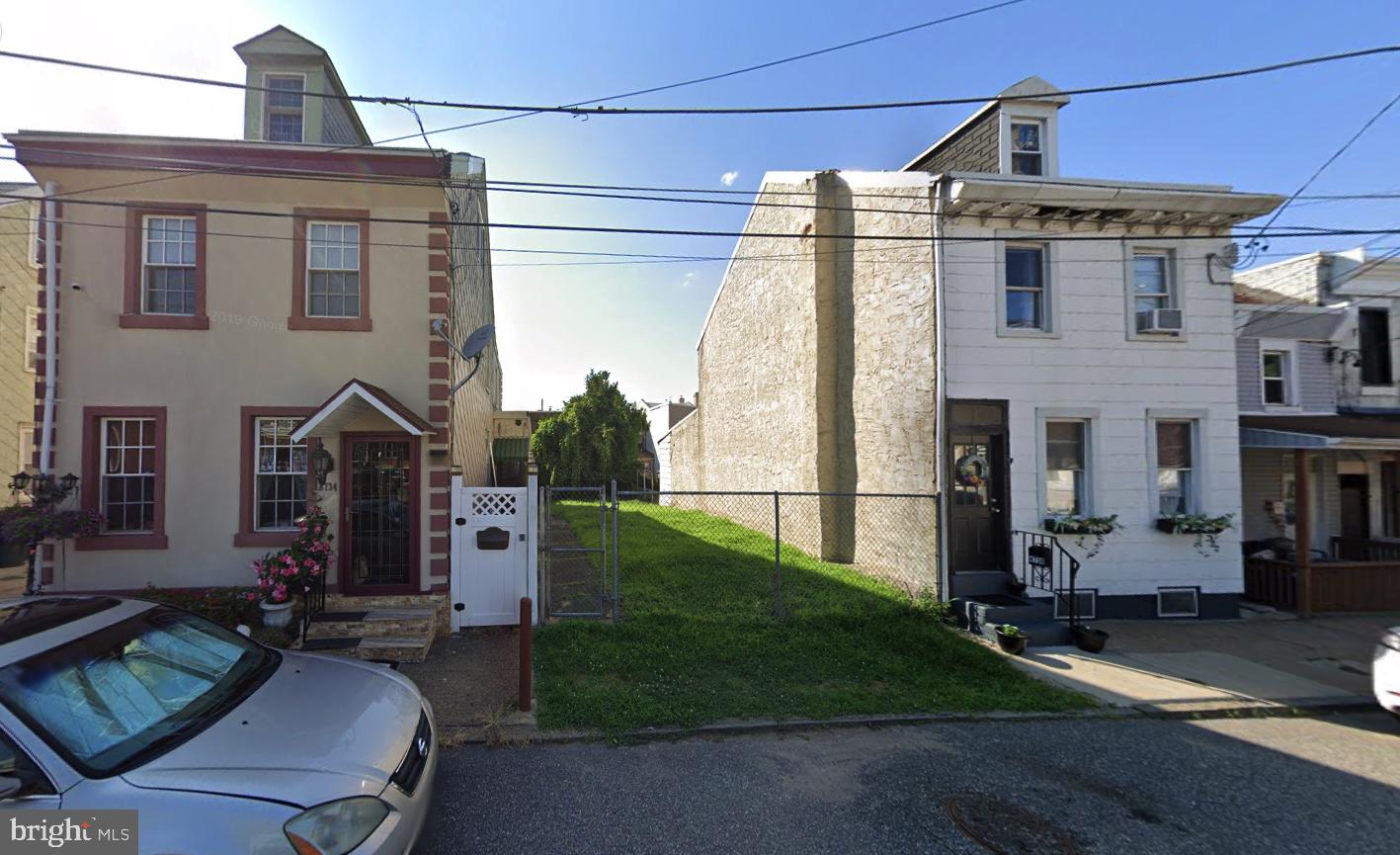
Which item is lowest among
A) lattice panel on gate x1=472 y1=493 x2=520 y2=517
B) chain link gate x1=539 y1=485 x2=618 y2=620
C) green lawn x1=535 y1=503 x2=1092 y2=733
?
green lawn x1=535 y1=503 x2=1092 y2=733

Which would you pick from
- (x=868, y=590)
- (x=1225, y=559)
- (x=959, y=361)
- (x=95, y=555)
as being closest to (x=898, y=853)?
(x=868, y=590)

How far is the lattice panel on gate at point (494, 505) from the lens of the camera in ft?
25.2

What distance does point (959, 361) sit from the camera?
866 cm

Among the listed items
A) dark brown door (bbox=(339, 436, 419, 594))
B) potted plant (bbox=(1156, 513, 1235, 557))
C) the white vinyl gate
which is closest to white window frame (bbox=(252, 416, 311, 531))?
dark brown door (bbox=(339, 436, 419, 594))

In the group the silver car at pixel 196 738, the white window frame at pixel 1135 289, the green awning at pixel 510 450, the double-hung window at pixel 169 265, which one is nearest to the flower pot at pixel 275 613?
the silver car at pixel 196 738

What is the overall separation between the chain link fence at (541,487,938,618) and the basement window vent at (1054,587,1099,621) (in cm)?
201

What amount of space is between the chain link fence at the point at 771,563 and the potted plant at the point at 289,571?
2777mm

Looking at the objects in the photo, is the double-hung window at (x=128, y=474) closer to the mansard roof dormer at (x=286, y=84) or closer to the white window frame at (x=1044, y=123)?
the mansard roof dormer at (x=286, y=84)

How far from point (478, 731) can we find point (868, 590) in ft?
20.2

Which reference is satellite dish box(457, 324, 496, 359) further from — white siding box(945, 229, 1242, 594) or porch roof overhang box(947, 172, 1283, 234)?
porch roof overhang box(947, 172, 1283, 234)

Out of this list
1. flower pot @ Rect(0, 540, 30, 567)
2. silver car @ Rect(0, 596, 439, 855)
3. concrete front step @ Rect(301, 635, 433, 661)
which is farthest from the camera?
flower pot @ Rect(0, 540, 30, 567)

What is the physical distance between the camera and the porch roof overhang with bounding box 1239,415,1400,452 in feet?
29.6

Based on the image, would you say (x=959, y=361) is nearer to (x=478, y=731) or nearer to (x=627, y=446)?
(x=478, y=731)

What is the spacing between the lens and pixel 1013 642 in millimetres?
7234
